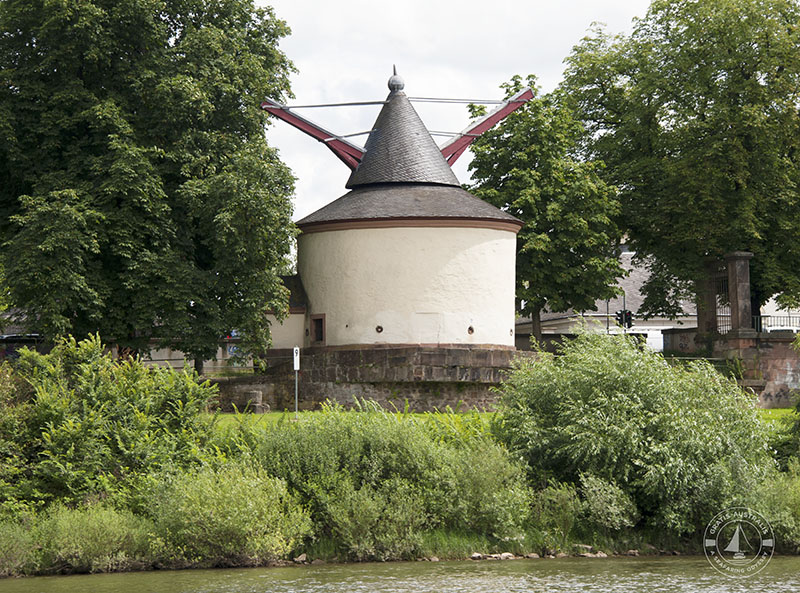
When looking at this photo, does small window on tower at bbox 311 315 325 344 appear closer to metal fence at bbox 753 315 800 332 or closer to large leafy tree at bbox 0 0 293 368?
large leafy tree at bbox 0 0 293 368

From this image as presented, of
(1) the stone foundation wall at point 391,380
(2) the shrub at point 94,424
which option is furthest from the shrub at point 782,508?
(2) the shrub at point 94,424

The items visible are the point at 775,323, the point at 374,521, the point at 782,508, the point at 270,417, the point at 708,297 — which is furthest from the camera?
the point at 775,323

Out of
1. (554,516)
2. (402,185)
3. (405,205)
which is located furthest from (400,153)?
(554,516)

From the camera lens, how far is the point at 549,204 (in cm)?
4412

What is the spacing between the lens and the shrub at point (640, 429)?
26.6 m

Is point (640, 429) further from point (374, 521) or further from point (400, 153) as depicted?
point (400, 153)

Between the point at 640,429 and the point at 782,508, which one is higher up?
the point at 640,429

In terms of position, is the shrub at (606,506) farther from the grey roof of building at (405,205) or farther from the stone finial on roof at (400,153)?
the stone finial on roof at (400,153)

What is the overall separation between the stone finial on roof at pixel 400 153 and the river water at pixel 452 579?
56.4ft

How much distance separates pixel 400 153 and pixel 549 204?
6.24m

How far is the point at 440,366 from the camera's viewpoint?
36.2 meters

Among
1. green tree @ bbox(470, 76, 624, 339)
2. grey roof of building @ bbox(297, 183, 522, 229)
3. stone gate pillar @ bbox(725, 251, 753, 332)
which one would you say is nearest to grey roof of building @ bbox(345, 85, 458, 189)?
grey roof of building @ bbox(297, 183, 522, 229)

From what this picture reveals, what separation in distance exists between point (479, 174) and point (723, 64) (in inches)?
356

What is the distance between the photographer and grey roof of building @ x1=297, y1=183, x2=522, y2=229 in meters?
38.4
